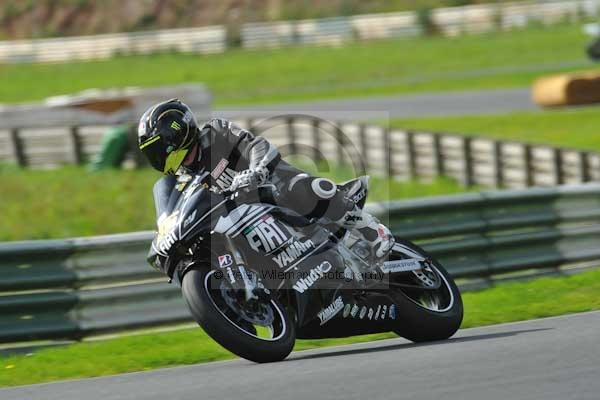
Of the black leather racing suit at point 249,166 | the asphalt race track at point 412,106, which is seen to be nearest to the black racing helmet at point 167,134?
the black leather racing suit at point 249,166

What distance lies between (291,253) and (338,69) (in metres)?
30.5

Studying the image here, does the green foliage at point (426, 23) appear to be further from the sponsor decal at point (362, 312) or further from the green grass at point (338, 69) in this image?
the sponsor decal at point (362, 312)

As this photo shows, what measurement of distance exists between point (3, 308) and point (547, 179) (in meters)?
10.2

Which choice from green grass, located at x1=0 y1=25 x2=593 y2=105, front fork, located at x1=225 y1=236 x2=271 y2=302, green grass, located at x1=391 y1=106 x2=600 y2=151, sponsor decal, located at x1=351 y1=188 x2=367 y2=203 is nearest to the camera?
front fork, located at x1=225 y1=236 x2=271 y2=302

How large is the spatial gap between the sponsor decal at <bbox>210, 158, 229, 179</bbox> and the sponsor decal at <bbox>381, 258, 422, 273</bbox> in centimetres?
122

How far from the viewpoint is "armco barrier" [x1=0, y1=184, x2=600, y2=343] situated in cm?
845

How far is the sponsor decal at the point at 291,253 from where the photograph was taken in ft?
22.5

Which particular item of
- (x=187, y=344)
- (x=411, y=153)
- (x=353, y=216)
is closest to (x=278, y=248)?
(x=353, y=216)

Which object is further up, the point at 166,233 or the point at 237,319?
the point at 166,233

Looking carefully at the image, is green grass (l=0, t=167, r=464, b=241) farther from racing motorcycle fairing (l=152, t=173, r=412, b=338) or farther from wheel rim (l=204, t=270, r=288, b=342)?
wheel rim (l=204, t=270, r=288, b=342)

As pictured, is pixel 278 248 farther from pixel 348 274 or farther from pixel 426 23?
pixel 426 23

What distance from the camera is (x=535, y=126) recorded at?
2261 centimetres

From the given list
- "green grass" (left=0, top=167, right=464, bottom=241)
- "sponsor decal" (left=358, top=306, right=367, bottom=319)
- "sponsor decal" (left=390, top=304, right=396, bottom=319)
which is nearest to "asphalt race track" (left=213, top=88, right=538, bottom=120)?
"green grass" (left=0, top=167, right=464, bottom=241)

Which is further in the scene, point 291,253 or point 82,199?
point 82,199
